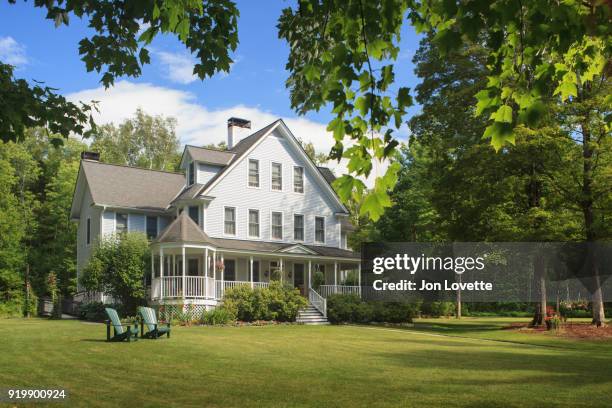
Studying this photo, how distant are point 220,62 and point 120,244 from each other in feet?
79.5

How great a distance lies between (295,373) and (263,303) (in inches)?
705

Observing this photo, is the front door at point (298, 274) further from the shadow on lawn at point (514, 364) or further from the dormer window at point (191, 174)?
the shadow on lawn at point (514, 364)

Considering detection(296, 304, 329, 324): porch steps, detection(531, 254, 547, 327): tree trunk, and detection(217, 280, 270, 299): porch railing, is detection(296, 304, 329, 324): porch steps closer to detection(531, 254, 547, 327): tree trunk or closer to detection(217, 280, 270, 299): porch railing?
detection(217, 280, 270, 299): porch railing

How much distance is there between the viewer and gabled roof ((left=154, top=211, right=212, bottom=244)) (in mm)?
30281

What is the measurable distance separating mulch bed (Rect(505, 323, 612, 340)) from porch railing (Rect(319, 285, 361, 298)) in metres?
8.33

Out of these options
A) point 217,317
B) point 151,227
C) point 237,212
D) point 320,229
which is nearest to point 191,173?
point 151,227

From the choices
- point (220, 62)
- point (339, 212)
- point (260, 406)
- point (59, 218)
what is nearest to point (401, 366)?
point (260, 406)

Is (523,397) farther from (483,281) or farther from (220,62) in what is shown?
(483,281)

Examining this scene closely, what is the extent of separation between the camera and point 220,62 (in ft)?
29.5

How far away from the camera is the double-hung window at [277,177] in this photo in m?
36.2

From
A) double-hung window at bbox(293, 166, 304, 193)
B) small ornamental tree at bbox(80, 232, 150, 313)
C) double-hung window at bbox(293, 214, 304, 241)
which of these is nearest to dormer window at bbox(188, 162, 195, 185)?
small ornamental tree at bbox(80, 232, 150, 313)

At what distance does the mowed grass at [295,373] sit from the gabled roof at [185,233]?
11511 mm

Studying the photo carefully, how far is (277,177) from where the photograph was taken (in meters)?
36.4

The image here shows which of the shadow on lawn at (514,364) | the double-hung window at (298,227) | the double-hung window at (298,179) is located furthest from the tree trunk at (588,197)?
the double-hung window at (298,179)
